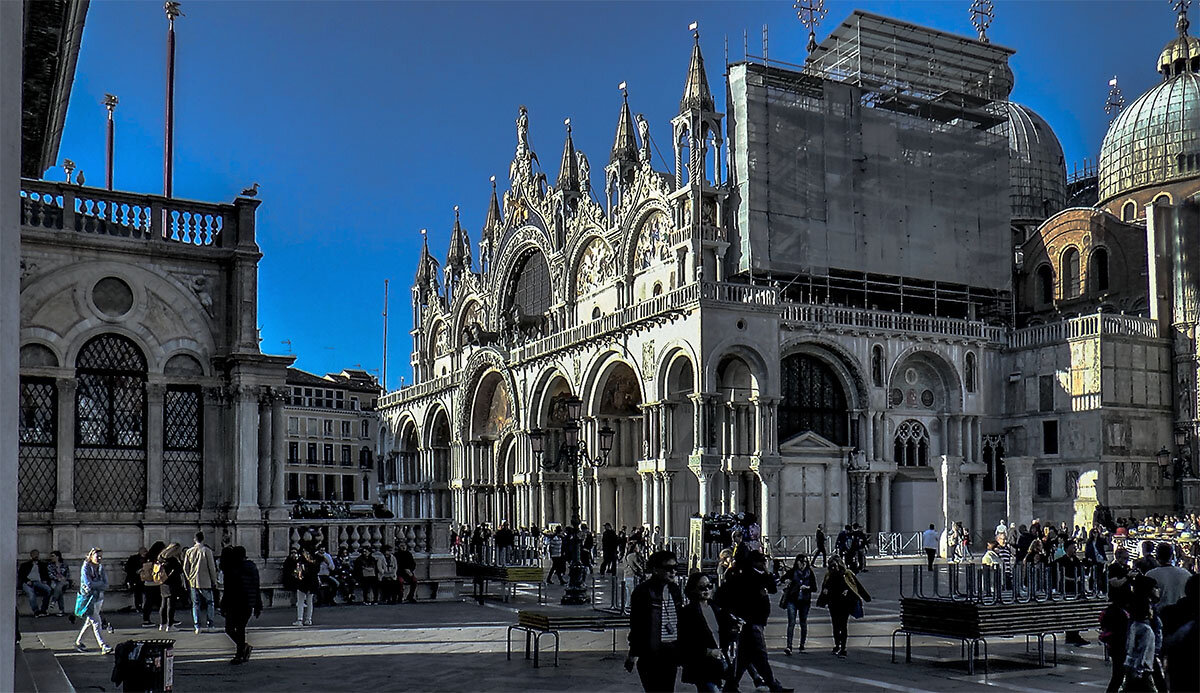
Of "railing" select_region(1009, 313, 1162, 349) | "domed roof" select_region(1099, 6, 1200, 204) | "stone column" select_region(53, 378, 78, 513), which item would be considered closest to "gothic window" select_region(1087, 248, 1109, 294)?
"domed roof" select_region(1099, 6, 1200, 204)

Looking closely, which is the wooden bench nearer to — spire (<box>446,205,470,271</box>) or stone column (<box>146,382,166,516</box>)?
stone column (<box>146,382,166,516</box>)

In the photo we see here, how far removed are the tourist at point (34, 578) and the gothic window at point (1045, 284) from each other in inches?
1654

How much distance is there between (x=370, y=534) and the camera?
22.1 m

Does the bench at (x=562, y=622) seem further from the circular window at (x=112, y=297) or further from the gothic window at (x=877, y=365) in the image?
the gothic window at (x=877, y=365)

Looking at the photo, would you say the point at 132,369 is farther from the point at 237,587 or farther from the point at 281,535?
the point at 237,587

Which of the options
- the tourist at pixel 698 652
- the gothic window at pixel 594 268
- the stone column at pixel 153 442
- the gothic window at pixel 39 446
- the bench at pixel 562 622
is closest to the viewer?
the tourist at pixel 698 652

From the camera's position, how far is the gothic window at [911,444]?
137 ft

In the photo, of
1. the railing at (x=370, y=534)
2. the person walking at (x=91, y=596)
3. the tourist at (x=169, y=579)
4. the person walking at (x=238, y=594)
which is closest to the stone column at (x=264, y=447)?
the railing at (x=370, y=534)

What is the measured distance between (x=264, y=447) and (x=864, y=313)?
25.6 meters

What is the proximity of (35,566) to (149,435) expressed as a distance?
251 centimetres

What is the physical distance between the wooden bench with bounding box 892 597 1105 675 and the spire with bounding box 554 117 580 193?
36687mm

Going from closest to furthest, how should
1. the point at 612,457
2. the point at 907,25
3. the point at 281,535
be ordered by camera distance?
the point at 281,535 → the point at 612,457 → the point at 907,25

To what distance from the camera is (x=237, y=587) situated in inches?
524

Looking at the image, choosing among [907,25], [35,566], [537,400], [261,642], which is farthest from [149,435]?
[907,25]
